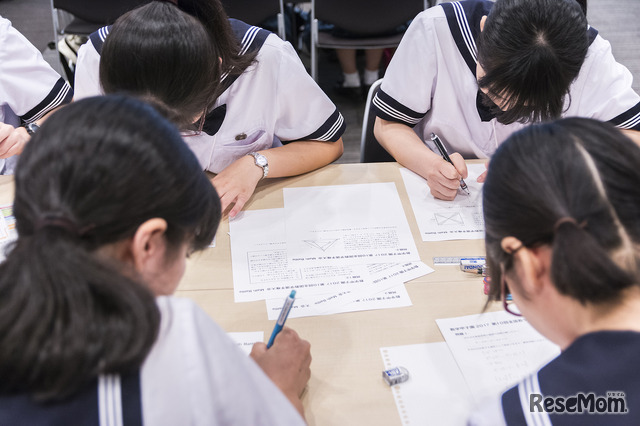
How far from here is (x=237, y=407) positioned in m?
0.67

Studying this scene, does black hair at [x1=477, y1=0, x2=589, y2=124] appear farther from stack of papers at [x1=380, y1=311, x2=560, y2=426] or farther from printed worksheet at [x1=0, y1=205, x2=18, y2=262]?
printed worksheet at [x1=0, y1=205, x2=18, y2=262]

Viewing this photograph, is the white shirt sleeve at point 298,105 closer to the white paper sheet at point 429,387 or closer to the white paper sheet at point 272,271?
the white paper sheet at point 272,271

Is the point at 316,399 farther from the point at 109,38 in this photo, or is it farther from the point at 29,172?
the point at 109,38

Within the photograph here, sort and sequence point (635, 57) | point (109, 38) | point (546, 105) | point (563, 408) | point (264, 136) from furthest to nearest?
point (635, 57), point (264, 136), point (546, 105), point (109, 38), point (563, 408)

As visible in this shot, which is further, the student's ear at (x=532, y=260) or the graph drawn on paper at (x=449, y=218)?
the graph drawn on paper at (x=449, y=218)

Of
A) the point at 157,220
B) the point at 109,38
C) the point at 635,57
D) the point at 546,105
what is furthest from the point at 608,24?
the point at 157,220

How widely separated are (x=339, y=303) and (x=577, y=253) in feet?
1.79

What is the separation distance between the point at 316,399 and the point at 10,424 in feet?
1.57

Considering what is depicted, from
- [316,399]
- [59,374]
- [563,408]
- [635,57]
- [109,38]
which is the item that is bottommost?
[635,57]

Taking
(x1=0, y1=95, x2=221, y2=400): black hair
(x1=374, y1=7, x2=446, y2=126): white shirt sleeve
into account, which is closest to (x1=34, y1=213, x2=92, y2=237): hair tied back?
(x1=0, y1=95, x2=221, y2=400): black hair

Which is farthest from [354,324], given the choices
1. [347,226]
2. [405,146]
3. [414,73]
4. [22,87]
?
[22,87]

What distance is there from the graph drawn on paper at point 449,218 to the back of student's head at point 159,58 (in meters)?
0.63

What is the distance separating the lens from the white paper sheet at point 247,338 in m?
1.03

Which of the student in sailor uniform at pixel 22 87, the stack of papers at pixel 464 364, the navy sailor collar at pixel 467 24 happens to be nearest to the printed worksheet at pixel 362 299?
the stack of papers at pixel 464 364
